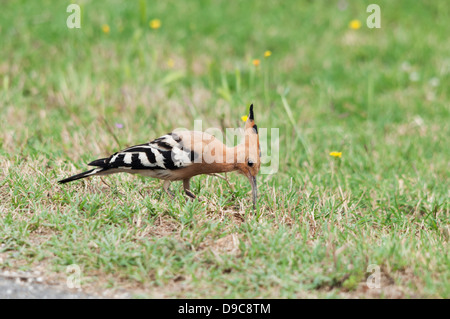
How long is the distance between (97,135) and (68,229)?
196cm

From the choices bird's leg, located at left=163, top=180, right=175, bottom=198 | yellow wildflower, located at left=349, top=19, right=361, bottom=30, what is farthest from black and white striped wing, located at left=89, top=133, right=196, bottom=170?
yellow wildflower, located at left=349, top=19, right=361, bottom=30

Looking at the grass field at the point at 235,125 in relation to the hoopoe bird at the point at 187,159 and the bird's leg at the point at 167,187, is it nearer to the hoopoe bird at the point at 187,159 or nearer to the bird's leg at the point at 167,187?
the bird's leg at the point at 167,187

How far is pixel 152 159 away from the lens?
423cm

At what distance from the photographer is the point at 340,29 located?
9281 mm

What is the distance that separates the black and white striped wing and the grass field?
0.24 metres

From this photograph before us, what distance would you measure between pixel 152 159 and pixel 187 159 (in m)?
0.24

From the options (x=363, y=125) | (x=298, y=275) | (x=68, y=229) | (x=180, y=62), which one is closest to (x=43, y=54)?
(x=180, y=62)

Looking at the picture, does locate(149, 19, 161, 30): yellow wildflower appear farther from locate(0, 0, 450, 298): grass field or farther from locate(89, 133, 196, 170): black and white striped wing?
locate(89, 133, 196, 170): black and white striped wing

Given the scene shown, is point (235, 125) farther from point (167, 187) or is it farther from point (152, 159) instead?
point (152, 159)

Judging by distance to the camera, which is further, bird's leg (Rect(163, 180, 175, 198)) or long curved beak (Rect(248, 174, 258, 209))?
bird's leg (Rect(163, 180, 175, 198))

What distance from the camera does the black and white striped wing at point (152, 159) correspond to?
13.7 ft

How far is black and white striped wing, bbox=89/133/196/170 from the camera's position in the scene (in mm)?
4188

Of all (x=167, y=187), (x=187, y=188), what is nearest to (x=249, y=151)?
(x=187, y=188)

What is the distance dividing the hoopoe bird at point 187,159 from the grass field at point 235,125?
0.20m
